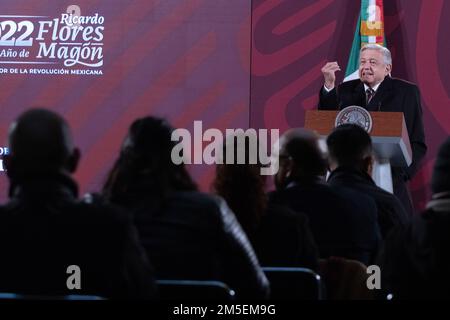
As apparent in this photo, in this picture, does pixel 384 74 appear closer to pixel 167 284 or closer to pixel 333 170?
pixel 333 170

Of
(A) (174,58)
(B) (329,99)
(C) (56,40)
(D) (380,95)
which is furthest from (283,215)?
(C) (56,40)

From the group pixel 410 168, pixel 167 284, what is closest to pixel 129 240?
pixel 167 284

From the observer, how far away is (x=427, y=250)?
2355 mm

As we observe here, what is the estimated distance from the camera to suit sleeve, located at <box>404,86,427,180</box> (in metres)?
6.14

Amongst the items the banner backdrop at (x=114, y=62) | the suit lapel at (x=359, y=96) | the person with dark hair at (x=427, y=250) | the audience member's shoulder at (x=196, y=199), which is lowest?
the person with dark hair at (x=427, y=250)

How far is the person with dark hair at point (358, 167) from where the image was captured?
3600mm

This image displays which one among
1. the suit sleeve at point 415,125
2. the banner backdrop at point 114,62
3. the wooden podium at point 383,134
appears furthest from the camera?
the banner backdrop at point 114,62

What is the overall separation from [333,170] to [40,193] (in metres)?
1.67

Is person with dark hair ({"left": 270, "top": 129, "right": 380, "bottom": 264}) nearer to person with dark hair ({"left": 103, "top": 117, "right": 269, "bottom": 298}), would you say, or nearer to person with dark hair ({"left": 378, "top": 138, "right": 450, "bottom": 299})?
person with dark hair ({"left": 103, "top": 117, "right": 269, "bottom": 298})

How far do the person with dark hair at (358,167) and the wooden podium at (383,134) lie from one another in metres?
1.29

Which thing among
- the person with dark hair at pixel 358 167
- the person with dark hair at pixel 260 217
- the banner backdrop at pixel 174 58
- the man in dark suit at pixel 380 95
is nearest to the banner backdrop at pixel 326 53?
the banner backdrop at pixel 174 58

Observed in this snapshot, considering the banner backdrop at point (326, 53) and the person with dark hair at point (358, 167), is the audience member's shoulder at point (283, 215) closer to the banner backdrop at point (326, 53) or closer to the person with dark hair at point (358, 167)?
the person with dark hair at point (358, 167)

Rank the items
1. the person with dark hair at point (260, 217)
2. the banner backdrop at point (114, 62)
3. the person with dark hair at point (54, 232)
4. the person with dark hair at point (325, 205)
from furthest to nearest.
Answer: the banner backdrop at point (114, 62) < the person with dark hair at point (325, 205) < the person with dark hair at point (260, 217) < the person with dark hair at point (54, 232)

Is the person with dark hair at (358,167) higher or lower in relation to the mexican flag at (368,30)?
lower
